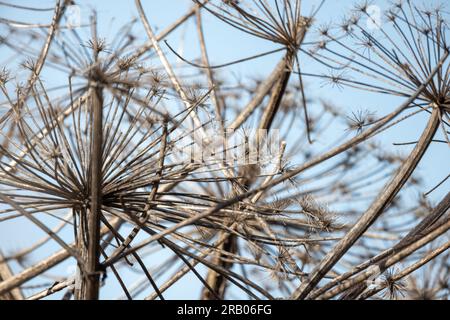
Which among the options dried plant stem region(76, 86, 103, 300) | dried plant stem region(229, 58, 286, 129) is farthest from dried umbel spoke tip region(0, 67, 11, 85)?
dried plant stem region(229, 58, 286, 129)

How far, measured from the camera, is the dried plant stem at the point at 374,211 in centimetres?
538

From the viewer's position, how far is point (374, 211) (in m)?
5.46

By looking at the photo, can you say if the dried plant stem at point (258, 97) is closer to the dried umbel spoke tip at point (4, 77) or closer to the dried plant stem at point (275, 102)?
the dried plant stem at point (275, 102)

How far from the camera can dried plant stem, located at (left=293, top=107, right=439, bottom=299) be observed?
538 cm

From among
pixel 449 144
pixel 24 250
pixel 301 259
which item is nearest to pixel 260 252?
pixel 449 144

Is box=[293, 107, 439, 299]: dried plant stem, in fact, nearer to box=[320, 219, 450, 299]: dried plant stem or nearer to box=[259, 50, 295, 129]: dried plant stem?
box=[320, 219, 450, 299]: dried plant stem

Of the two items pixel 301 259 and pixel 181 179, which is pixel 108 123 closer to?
pixel 181 179

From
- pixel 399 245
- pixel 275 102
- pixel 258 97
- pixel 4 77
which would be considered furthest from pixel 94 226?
pixel 258 97

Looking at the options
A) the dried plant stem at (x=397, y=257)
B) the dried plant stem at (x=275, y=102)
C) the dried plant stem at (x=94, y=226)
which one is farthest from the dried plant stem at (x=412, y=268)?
the dried plant stem at (x=275, y=102)

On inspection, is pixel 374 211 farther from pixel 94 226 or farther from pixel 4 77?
pixel 4 77

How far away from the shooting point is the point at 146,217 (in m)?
5.28

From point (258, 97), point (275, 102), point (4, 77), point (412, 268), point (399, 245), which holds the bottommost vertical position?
point (412, 268)

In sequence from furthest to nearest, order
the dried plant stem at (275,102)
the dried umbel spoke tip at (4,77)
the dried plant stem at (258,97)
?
the dried plant stem at (258,97), the dried plant stem at (275,102), the dried umbel spoke tip at (4,77)
